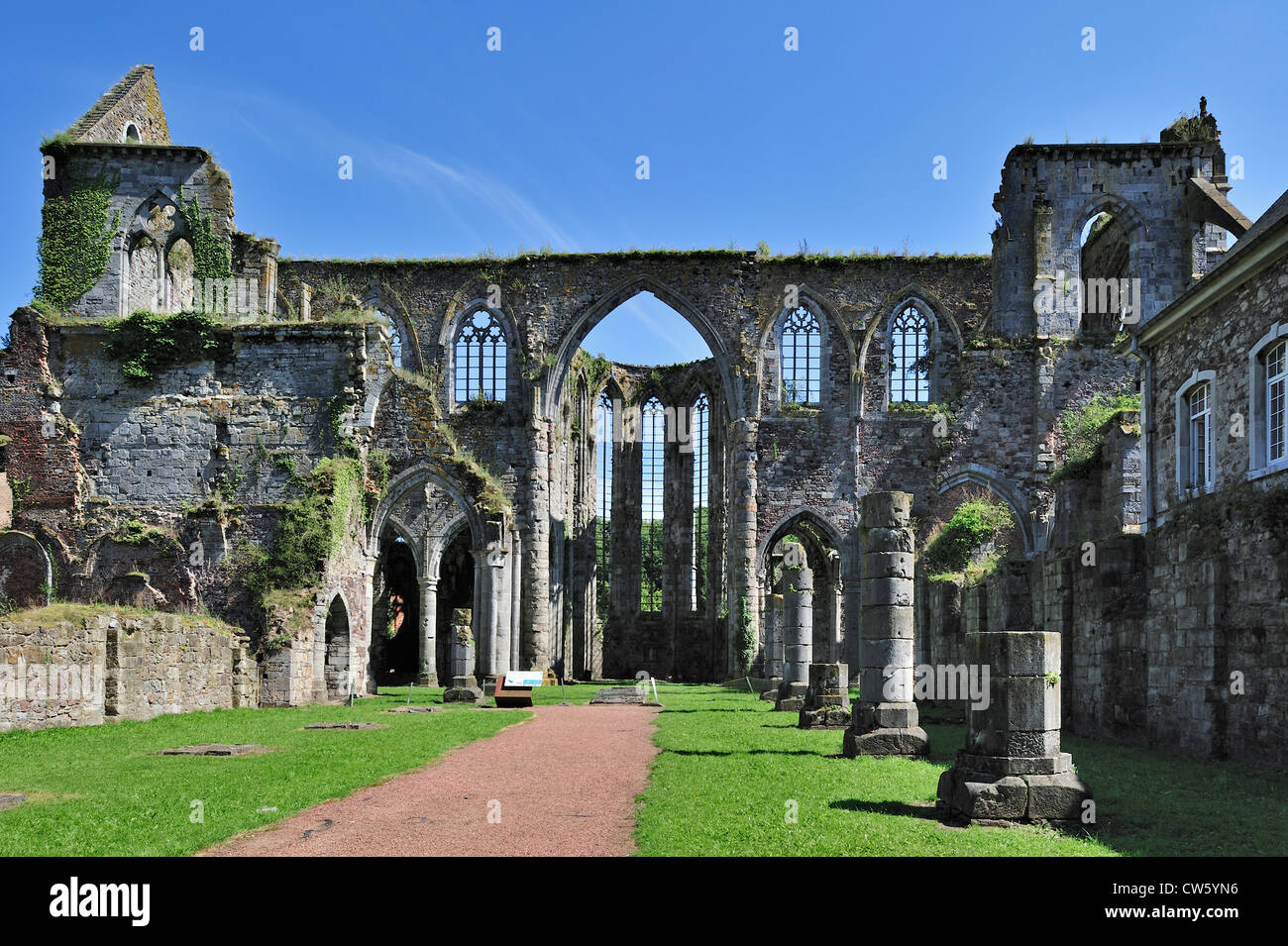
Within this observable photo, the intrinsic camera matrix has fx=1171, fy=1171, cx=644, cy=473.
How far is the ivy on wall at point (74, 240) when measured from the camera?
105 feet

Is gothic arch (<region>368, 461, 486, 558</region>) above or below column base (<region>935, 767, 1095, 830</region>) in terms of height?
above

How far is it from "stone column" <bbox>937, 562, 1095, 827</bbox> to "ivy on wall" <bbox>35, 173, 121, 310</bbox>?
28884 mm

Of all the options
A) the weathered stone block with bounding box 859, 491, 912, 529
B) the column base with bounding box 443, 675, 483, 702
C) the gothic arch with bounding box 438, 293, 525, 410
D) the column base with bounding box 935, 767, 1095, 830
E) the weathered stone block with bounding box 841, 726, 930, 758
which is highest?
the gothic arch with bounding box 438, 293, 525, 410

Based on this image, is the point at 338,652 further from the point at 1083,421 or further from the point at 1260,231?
the point at 1083,421

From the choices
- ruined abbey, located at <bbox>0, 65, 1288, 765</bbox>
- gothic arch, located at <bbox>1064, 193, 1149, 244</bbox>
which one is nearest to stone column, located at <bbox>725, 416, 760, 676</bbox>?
ruined abbey, located at <bbox>0, 65, 1288, 765</bbox>

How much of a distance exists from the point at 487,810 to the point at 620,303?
96.1 ft

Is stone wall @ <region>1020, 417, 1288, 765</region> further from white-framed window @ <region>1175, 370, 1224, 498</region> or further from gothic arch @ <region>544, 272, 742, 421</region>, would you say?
gothic arch @ <region>544, 272, 742, 421</region>

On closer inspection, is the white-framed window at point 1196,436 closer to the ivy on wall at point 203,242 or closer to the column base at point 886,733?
the column base at point 886,733

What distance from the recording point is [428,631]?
128 feet

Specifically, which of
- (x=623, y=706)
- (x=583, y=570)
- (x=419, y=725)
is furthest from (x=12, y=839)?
(x=583, y=570)

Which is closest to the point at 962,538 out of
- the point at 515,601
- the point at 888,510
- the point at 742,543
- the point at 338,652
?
the point at 742,543

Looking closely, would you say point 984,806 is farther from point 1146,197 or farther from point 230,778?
point 1146,197

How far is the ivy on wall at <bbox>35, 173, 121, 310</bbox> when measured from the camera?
3186 cm

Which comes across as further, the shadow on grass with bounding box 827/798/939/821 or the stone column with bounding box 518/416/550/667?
the stone column with bounding box 518/416/550/667
